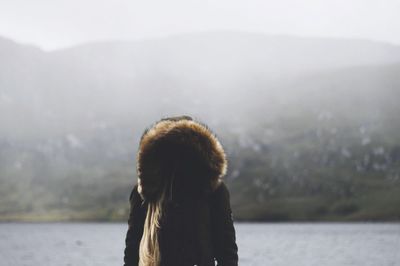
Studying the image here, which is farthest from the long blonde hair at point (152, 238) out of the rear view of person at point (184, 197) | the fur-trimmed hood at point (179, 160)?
the fur-trimmed hood at point (179, 160)

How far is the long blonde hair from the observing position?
7.73m

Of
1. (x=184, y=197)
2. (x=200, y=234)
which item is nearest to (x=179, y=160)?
(x=184, y=197)

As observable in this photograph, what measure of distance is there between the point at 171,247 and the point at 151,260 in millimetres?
310

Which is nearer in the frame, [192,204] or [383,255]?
[192,204]

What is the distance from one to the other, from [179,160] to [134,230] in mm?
1162

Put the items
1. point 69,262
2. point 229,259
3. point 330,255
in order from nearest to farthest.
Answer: point 229,259 < point 69,262 < point 330,255

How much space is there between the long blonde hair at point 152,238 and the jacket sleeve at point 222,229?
0.71 meters

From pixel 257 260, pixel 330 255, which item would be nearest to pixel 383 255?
pixel 330 255

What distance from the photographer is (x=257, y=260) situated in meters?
94.9

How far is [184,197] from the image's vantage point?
790 centimetres

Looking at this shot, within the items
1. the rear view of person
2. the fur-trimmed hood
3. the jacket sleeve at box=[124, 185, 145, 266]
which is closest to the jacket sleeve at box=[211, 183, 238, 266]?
the rear view of person

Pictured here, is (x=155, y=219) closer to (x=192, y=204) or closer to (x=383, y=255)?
(x=192, y=204)

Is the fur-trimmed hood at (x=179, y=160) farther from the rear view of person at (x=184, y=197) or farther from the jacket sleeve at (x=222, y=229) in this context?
the jacket sleeve at (x=222, y=229)

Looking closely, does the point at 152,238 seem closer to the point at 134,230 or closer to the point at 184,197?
the point at 134,230
